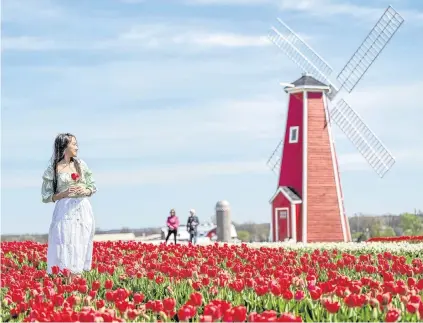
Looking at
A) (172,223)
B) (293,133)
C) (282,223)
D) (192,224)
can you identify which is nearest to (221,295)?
(172,223)

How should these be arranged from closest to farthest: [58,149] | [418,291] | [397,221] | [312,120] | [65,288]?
[418,291]
[65,288]
[58,149]
[312,120]
[397,221]

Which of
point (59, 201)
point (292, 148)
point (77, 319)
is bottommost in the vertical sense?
point (77, 319)

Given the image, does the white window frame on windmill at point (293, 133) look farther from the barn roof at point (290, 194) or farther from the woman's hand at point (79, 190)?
the woman's hand at point (79, 190)

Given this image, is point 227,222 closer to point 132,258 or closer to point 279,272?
point 132,258

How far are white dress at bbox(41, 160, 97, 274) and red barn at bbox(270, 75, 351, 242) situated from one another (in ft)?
62.0

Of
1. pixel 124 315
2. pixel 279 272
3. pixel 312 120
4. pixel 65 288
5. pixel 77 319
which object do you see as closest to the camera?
pixel 77 319

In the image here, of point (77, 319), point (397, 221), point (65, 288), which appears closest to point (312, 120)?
point (65, 288)

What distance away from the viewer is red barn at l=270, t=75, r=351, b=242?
28.7 m

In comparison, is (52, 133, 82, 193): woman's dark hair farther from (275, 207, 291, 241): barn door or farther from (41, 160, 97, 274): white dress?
(275, 207, 291, 241): barn door

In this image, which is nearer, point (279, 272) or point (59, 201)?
point (279, 272)

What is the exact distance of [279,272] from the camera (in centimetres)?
859

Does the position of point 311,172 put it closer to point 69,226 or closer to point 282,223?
point 282,223

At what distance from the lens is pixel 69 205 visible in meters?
10.2

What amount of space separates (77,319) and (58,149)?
4.98 meters
